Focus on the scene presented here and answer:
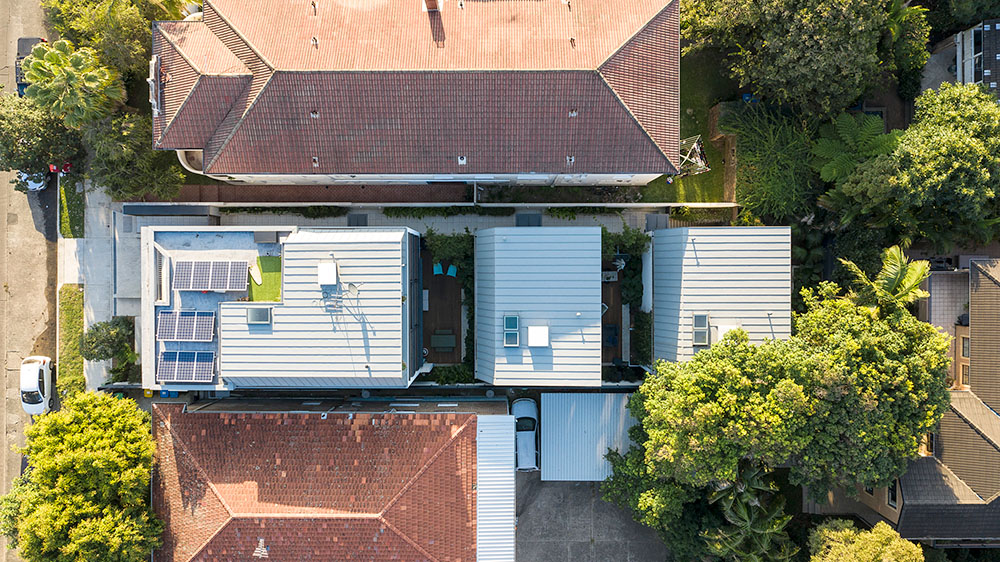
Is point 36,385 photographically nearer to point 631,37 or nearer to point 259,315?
point 259,315

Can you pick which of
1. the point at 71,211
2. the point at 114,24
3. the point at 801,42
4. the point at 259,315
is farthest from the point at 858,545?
the point at 71,211

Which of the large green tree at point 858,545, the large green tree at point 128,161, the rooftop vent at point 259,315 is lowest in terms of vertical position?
the large green tree at point 858,545

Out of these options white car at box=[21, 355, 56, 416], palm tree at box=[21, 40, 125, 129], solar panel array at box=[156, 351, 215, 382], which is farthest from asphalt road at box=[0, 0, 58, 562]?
solar panel array at box=[156, 351, 215, 382]

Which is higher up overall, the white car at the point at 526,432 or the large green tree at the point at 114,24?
the large green tree at the point at 114,24

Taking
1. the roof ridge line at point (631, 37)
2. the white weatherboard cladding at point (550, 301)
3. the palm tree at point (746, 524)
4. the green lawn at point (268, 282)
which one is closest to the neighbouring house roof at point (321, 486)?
the white weatherboard cladding at point (550, 301)

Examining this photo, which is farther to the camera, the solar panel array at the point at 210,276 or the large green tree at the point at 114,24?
the large green tree at the point at 114,24

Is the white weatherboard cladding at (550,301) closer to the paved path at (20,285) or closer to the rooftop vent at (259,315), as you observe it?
the rooftop vent at (259,315)

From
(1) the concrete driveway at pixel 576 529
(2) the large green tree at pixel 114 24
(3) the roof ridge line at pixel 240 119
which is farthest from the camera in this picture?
(1) the concrete driveway at pixel 576 529
